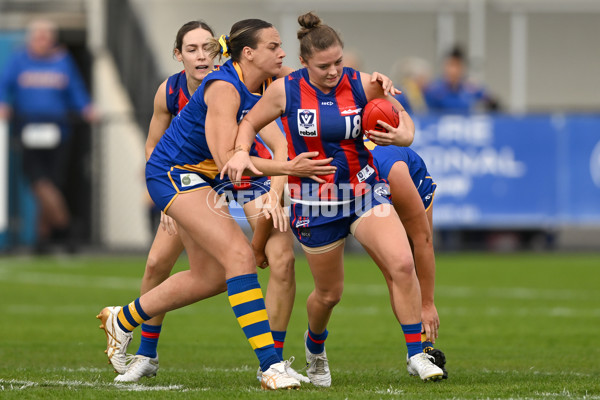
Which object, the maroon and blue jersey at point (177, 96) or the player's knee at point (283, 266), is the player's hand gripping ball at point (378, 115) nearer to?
the player's knee at point (283, 266)

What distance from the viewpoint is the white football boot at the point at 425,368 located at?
6.55m

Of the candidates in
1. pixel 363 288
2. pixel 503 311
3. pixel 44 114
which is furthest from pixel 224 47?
pixel 44 114

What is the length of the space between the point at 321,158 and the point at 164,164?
906mm

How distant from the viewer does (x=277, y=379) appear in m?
6.22

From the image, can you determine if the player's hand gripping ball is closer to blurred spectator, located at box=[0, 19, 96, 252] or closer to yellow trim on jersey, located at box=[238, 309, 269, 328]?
yellow trim on jersey, located at box=[238, 309, 269, 328]

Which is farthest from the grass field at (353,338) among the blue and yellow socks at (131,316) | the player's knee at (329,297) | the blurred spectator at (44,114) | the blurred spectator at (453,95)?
the blurred spectator at (453,95)

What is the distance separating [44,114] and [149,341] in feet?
34.6

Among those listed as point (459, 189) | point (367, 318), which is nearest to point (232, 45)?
point (367, 318)

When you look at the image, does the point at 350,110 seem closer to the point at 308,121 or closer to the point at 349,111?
the point at 349,111

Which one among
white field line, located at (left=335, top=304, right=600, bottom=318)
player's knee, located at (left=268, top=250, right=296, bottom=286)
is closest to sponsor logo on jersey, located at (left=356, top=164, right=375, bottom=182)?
player's knee, located at (left=268, top=250, right=296, bottom=286)

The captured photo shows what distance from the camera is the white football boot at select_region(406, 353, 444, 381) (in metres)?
6.55

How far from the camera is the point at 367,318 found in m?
10.8

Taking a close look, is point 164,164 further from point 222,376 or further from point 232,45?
point 222,376

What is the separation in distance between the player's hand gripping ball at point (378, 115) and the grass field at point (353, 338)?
145cm
